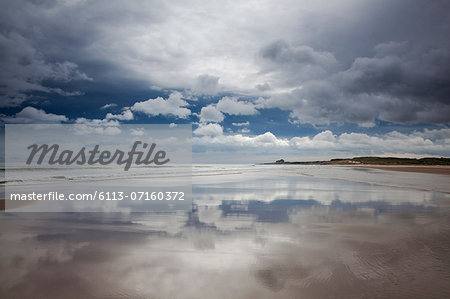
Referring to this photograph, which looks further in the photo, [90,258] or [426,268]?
[90,258]

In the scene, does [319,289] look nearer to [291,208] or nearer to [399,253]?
[399,253]

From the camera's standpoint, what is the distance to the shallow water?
13.9 feet

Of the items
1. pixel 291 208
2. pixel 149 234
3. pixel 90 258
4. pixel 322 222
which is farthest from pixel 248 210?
pixel 90 258

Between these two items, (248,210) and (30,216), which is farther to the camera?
(248,210)

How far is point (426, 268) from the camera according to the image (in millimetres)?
4930

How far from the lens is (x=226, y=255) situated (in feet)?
18.8

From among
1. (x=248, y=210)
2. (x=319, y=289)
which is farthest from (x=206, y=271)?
(x=248, y=210)

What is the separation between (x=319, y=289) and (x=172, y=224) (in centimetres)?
542

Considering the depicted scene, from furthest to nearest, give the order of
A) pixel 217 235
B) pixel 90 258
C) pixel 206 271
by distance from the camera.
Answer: pixel 217 235 → pixel 90 258 → pixel 206 271

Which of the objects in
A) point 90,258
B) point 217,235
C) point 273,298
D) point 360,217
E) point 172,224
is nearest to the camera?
point 273,298

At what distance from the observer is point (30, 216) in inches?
384

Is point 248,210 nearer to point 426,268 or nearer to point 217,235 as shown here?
point 217,235

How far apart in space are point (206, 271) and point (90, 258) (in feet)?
8.47

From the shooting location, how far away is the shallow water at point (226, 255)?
4.25 m
